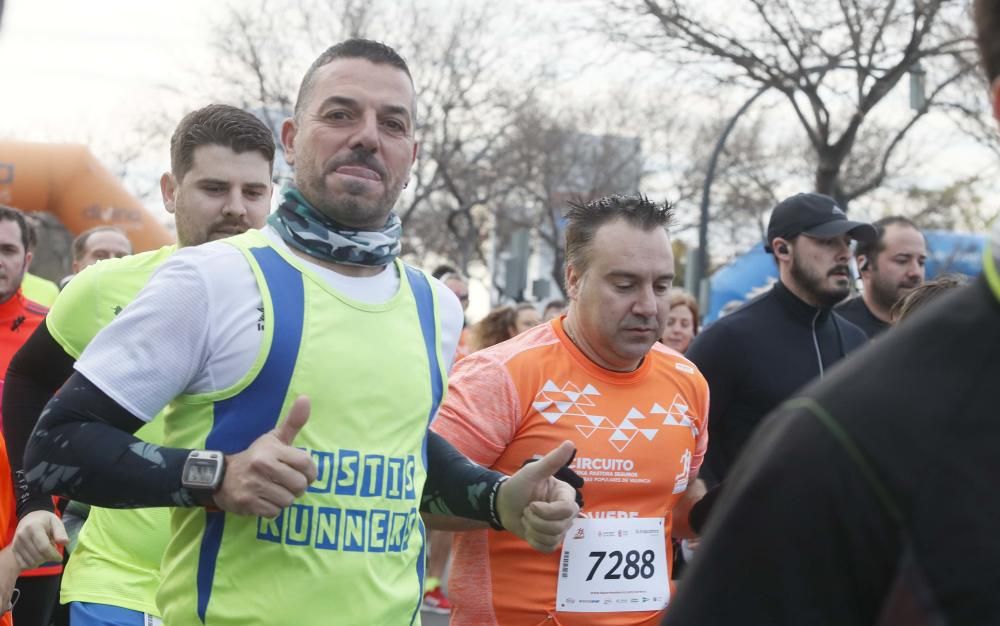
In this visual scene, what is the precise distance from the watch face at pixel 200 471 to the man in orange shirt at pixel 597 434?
145 centimetres

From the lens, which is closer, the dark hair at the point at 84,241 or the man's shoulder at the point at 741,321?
the man's shoulder at the point at 741,321

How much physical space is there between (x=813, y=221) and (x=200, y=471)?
4252 mm

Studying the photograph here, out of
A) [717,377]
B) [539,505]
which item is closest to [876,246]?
[717,377]

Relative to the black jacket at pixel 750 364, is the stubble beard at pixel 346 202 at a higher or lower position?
lower

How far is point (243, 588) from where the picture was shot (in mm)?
2664

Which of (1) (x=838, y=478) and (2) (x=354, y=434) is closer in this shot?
(1) (x=838, y=478)

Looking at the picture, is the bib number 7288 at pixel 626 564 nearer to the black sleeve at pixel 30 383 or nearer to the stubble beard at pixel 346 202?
the stubble beard at pixel 346 202

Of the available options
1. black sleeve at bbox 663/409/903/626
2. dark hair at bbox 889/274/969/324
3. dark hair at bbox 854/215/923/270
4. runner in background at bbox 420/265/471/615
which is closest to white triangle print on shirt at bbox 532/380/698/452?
dark hair at bbox 889/274/969/324

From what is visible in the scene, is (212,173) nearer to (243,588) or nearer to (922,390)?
(243,588)

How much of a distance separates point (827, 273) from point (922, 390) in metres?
4.87

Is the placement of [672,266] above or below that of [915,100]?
below

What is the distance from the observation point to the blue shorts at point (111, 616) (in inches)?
157

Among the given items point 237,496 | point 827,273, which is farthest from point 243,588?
point 827,273

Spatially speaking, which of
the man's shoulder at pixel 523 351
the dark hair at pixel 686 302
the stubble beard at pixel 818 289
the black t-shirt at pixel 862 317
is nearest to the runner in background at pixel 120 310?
the man's shoulder at pixel 523 351
